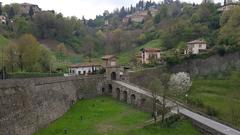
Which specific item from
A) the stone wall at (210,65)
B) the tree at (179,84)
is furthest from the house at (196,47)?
the tree at (179,84)

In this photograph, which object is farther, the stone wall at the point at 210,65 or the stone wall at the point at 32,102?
the stone wall at the point at 210,65

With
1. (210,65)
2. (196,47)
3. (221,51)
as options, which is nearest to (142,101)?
(210,65)

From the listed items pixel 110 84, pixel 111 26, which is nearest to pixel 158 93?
pixel 110 84

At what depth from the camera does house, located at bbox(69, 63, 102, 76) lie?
239ft

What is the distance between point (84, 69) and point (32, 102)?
38.3 metres

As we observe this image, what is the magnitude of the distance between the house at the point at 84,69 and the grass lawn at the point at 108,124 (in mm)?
22173

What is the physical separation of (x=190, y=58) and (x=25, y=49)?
3714 centimetres

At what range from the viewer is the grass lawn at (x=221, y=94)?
4961 centimetres

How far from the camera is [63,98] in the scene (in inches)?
1902

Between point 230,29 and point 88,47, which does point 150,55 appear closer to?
point 230,29

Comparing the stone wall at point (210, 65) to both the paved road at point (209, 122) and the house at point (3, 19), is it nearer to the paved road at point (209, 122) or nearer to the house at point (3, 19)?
the paved road at point (209, 122)

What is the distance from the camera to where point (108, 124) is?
4028cm

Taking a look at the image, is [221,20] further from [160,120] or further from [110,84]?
[160,120]

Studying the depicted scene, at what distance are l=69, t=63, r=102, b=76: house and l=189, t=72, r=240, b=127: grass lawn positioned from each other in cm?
2093
